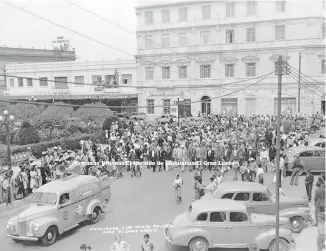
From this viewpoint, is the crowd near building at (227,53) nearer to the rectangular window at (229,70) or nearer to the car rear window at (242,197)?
the rectangular window at (229,70)

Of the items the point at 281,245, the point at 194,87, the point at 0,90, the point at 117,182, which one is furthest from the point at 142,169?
the point at 0,90

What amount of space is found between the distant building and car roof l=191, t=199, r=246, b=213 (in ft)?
137

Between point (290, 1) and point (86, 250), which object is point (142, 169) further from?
point (290, 1)

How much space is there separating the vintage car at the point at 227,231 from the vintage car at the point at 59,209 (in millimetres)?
3348

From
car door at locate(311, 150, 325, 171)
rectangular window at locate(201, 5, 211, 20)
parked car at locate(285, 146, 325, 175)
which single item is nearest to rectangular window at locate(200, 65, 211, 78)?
rectangular window at locate(201, 5, 211, 20)

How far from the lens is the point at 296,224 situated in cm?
1040

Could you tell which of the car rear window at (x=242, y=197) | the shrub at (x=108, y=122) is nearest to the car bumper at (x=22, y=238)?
the car rear window at (x=242, y=197)

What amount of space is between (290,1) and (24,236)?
18.1m

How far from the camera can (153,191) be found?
14820 mm

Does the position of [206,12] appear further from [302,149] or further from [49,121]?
[49,121]

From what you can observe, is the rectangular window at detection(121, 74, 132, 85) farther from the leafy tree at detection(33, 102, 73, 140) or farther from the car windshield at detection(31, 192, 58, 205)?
the car windshield at detection(31, 192, 58, 205)

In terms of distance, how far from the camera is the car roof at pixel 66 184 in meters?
11.0

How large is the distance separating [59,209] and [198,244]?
422cm

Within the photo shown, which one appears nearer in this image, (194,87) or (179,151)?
(179,151)
